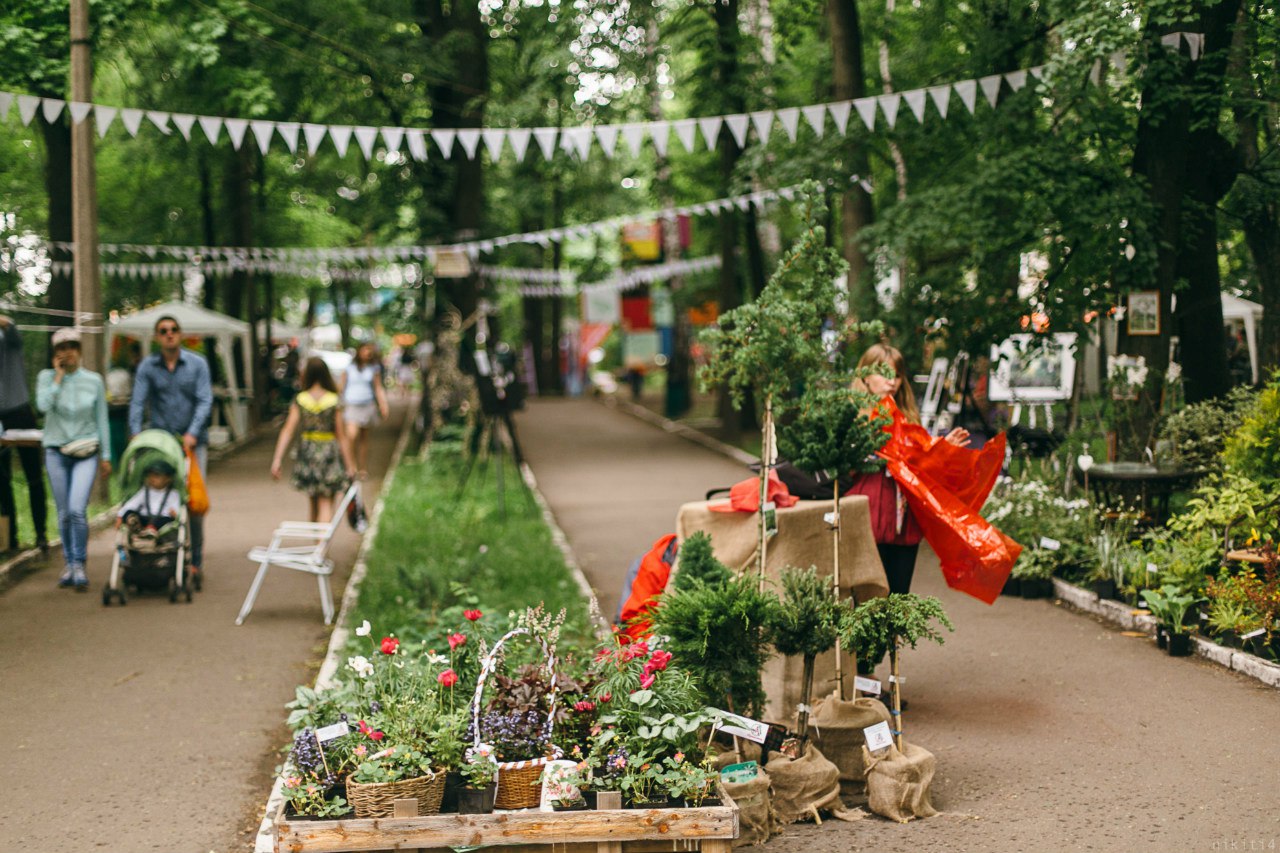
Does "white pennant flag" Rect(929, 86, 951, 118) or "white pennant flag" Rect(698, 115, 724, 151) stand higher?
"white pennant flag" Rect(929, 86, 951, 118)

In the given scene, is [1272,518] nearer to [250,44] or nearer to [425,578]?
[425,578]

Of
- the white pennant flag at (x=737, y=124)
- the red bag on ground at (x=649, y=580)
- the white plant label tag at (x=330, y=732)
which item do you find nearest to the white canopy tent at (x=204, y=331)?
the white pennant flag at (x=737, y=124)

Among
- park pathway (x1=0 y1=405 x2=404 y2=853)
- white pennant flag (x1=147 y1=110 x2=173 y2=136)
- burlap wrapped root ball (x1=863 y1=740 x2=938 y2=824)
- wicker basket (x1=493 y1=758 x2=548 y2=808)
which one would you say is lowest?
park pathway (x1=0 y1=405 x2=404 y2=853)

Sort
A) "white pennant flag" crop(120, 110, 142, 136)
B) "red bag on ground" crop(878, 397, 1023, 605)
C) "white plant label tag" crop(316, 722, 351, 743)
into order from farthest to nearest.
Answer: "white pennant flag" crop(120, 110, 142, 136) → "red bag on ground" crop(878, 397, 1023, 605) → "white plant label tag" crop(316, 722, 351, 743)

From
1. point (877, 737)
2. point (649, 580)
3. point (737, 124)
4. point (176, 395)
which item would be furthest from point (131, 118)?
point (877, 737)

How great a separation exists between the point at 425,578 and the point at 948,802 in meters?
5.30

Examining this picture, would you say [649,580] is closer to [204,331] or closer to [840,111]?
[840,111]

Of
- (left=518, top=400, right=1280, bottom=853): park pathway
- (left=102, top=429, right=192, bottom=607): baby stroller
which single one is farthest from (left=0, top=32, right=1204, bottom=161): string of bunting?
(left=518, top=400, right=1280, bottom=853): park pathway

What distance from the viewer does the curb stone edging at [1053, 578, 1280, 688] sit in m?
7.73

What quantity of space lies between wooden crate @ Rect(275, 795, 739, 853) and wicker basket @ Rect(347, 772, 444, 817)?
5cm

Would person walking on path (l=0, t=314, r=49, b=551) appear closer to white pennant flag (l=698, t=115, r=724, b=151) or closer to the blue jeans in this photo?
the blue jeans

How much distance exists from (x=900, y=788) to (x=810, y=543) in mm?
Result: 1449

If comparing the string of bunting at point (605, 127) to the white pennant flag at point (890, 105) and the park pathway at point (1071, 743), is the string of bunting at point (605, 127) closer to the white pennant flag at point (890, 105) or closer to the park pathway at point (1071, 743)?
the white pennant flag at point (890, 105)

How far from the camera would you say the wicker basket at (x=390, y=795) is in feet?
15.8
